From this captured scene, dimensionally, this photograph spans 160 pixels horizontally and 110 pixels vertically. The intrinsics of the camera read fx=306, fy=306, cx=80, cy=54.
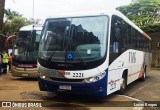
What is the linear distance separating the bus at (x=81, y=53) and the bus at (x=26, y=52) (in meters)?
5.64

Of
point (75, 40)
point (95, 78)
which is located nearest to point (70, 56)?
point (75, 40)

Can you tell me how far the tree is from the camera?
120 feet

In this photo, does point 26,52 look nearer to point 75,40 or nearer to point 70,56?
point 75,40

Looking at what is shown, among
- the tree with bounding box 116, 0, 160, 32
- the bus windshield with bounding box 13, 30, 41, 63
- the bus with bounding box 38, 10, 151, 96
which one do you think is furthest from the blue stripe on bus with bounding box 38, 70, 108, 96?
the tree with bounding box 116, 0, 160, 32

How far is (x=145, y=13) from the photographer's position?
42906mm

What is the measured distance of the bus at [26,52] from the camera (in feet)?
53.2

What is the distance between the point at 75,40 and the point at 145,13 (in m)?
34.7

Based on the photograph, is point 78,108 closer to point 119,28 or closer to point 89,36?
point 89,36

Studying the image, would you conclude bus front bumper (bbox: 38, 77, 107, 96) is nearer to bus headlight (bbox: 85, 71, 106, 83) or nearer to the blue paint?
bus headlight (bbox: 85, 71, 106, 83)

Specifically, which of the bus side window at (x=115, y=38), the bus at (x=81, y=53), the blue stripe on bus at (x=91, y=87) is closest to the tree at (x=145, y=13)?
the bus side window at (x=115, y=38)

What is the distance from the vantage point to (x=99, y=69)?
31.3 ft

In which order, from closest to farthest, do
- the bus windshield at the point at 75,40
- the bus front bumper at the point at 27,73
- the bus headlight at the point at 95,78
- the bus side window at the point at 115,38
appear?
the bus headlight at the point at 95,78 < the bus windshield at the point at 75,40 < the bus side window at the point at 115,38 < the bus front bumper at the point at 27,73

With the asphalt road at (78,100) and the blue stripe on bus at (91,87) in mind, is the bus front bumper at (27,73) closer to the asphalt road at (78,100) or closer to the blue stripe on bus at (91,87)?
the asphalt road at (78,100)

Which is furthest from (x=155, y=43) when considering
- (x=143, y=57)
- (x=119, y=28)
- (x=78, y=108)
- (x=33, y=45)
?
(x=78, y=108)
